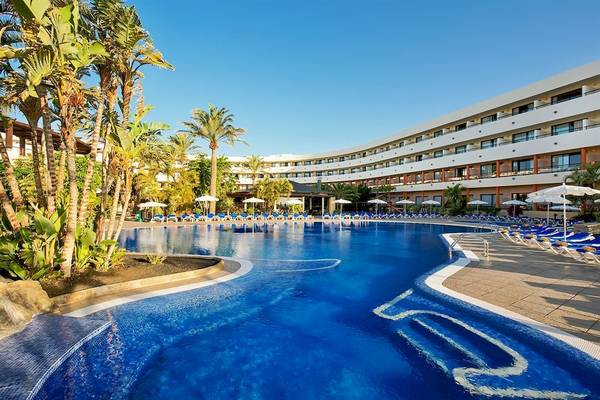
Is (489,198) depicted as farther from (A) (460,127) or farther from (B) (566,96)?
(B) (566,96)

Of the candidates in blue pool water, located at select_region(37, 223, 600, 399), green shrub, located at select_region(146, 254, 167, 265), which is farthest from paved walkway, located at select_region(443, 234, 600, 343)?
green shrub, located at select_region(146, 254, 167, 265)

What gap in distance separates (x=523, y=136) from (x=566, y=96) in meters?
4.93

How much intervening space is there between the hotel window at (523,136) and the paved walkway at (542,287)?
25863 mm

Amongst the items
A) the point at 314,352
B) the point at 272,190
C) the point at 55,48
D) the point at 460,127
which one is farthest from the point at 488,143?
the point at 55,48

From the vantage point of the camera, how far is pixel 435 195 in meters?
42.7

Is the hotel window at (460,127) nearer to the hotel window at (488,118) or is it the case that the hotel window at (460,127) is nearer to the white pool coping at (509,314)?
the hotel window at (488,118)

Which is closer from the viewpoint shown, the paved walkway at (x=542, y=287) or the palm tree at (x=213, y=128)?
the paved walkway at (x=542, y=287)

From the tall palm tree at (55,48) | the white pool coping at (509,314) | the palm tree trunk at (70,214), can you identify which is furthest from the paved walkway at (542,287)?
the tall palm tree at (55,48)

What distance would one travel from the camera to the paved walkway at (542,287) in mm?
5035

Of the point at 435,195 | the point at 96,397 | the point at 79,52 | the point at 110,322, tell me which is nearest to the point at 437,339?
the point at 96,397

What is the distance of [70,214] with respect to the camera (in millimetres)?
6129

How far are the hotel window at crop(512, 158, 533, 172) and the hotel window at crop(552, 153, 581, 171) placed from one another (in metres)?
2.27

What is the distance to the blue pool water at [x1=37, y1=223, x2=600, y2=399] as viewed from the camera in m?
3.61

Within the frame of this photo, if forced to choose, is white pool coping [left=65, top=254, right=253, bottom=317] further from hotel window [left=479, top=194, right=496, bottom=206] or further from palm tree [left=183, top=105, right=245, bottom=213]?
hotel window [left=479, top=194, right=496, bottom=206]
